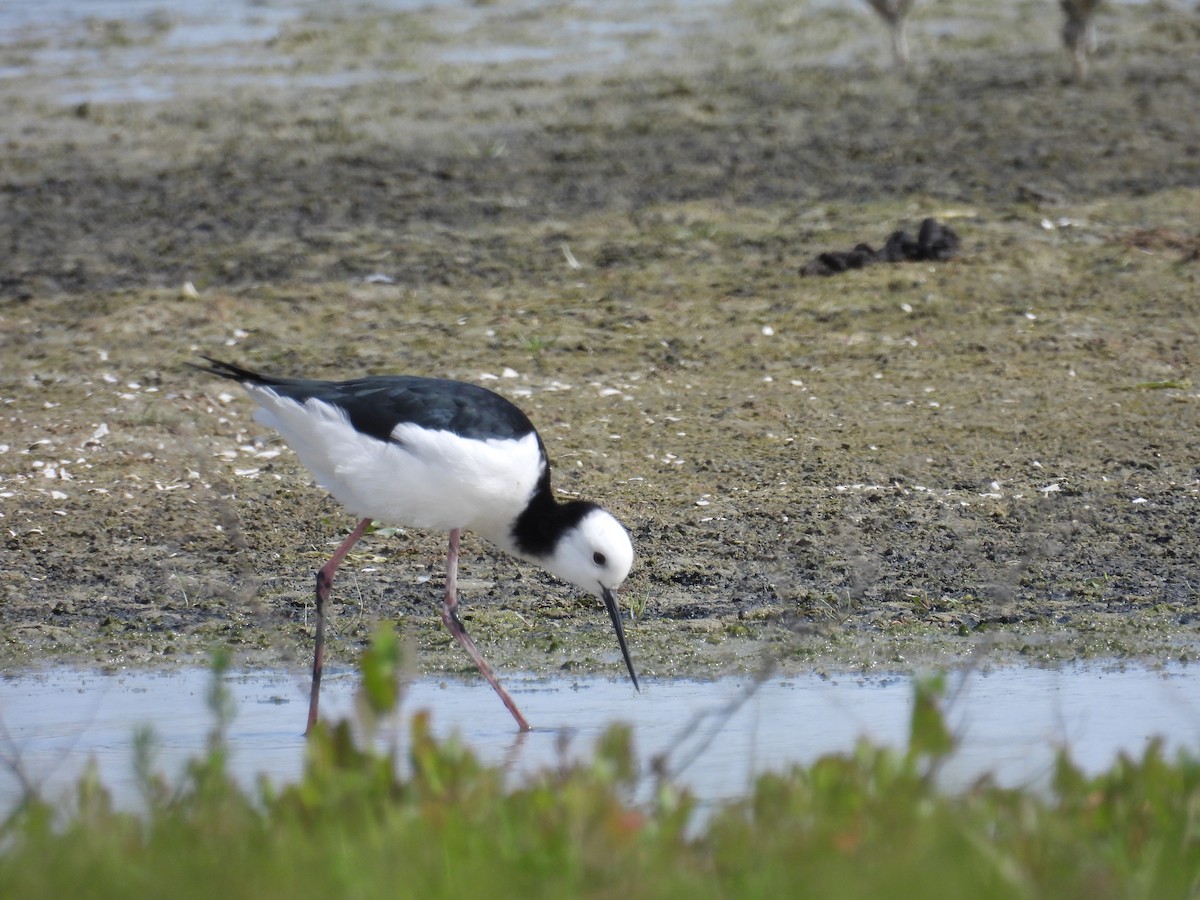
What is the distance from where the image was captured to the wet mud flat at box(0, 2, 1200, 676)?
6242 mm

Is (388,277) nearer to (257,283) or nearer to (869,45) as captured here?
(257,283)

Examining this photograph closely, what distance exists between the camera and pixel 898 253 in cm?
912

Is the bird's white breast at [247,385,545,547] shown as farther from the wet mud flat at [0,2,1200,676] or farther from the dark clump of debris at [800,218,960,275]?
the dark clump of debris at [800,218,960,275]

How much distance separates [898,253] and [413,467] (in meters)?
4.19

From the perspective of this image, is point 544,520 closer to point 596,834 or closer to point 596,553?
point 596,553

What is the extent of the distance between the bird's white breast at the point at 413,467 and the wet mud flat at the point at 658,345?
1.85ft

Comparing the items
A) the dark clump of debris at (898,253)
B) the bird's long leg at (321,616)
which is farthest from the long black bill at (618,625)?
the dark clump of debris at (898,253)

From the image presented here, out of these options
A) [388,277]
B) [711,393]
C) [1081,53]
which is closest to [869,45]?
[1081,53]

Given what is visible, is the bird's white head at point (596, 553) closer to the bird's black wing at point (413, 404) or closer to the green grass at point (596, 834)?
the bird's black wing at point (413, 404)

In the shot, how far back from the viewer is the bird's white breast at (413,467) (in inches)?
219

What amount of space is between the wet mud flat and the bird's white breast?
564 millimetres

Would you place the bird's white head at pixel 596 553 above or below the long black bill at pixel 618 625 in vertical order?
above

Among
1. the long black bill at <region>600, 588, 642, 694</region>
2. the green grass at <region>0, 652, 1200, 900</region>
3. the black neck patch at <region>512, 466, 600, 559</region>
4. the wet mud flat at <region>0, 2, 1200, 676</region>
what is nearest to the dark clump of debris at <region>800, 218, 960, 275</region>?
the wet mud flat at <region>0, 2, 1200, 676</region>

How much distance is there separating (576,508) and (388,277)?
3873mm
